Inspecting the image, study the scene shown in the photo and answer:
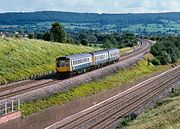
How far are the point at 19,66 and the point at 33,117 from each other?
24.0m

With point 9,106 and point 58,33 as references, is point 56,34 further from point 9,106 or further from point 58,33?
point 9,106

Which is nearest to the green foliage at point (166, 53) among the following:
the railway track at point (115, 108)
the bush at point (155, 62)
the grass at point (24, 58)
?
the bush at point (155, 62)

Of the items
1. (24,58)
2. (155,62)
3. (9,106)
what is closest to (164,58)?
(155,62)

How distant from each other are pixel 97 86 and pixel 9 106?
20.5 m

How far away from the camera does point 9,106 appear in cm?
3597

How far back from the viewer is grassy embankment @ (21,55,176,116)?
129 feet

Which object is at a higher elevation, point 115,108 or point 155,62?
point 115,108

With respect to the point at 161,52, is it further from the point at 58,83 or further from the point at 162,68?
the point at 58,83

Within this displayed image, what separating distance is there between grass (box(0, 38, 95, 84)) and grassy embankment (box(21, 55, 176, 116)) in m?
8.58

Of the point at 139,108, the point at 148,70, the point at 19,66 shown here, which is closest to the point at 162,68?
the point at 148,70

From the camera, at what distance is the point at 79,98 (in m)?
46.4

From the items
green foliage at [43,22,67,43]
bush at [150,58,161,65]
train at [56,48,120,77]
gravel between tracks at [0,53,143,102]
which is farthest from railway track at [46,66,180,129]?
green foliage at [43,22,67,43]

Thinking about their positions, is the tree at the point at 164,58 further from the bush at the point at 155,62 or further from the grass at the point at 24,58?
the grass at the point at 24,58

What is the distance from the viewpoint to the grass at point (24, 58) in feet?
182
